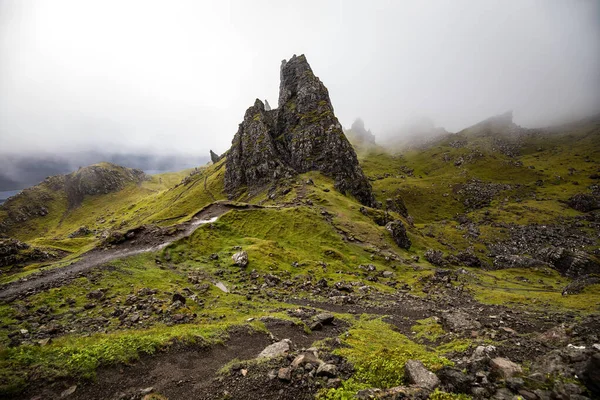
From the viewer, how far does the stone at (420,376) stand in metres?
11.7

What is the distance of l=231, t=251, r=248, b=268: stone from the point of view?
49625mm

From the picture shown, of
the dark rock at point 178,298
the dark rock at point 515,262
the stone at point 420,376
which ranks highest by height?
the stone at point 420,376

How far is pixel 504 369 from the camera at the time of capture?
12.3 m

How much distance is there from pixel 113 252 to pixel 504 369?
5914cm

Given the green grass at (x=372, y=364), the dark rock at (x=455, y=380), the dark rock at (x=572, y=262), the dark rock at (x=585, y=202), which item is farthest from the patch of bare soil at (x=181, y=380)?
the dark rock at (x=585, y=202)

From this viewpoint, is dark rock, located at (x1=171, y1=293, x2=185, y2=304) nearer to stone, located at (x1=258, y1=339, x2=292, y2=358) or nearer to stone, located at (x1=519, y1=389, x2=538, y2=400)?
stone, located at (x1=258, y1=339, x2=292, y2=358)

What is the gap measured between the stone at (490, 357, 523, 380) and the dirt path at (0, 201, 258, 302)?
146ft

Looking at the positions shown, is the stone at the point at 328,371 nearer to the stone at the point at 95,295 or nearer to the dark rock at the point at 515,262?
the stone at the point at 95,295

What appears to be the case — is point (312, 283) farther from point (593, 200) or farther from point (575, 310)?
point (593, 200)

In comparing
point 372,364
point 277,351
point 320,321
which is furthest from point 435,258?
point 277,351

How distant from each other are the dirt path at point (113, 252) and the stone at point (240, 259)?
15165 mm

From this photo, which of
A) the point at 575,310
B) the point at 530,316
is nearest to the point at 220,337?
the point at 530,316

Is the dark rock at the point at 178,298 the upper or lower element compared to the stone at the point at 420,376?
lower

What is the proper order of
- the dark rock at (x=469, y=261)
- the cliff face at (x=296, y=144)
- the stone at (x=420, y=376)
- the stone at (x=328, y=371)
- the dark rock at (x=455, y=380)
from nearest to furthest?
the dark rock at (x=455, y=380), the stone at (x=420, y=376), the stone at (x=328, y=371), the dark rock at (x=469, y=261), the cliff face at (x=296, y=144)
